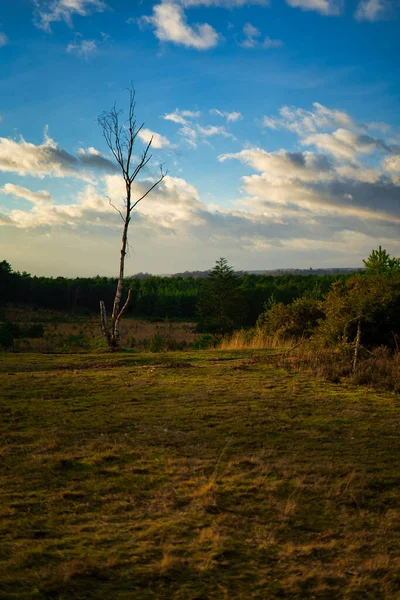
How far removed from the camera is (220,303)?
30.1 meters

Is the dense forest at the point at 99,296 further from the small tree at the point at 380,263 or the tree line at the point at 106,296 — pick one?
the small tree at the point at 380,263

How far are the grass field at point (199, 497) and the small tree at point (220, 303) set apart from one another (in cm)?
2205

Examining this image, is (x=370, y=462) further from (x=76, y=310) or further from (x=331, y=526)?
(x=76, y=310)

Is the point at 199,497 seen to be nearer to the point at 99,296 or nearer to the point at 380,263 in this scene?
the point at 380,263

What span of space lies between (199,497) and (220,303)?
86.1 feet

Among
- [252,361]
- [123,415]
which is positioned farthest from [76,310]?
[123,415]

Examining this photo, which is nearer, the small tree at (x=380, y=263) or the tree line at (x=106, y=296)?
the small tree at (x=380, y=263)

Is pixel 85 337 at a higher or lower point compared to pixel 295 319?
lower

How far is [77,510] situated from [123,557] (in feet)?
2.58

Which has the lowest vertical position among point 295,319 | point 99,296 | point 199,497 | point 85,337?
point 85,337

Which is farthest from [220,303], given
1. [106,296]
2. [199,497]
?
[106,296]

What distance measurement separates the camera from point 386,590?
2760 millimetres

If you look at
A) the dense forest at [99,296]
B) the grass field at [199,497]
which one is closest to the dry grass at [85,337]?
the dense forest at [99,296]

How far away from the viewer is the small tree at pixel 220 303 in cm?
2972
